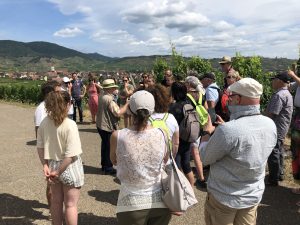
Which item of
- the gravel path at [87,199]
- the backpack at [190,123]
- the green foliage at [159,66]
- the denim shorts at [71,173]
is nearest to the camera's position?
the denim shorts at [71,173]

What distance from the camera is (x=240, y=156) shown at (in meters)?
2.60

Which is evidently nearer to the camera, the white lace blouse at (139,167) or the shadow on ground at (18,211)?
the white lace blouse at (139,167)

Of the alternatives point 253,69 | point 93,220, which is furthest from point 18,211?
point 253,69

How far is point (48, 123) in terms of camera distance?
353 cm

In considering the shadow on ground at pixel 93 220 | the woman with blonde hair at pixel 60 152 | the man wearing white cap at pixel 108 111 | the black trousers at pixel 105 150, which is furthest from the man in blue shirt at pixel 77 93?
the woman with blonde hair at pixel 60 152

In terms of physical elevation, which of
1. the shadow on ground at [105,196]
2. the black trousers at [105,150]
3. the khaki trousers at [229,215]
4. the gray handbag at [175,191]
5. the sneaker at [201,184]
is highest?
the gray handbag at [175,191]

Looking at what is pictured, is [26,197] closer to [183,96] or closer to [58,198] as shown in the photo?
[58,198]

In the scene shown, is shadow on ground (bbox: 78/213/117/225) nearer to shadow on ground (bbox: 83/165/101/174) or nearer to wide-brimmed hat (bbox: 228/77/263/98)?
shadow on ground (bbox: 83/165/101/174)

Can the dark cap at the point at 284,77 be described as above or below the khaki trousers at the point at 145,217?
above

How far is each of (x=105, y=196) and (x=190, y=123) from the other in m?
1.84

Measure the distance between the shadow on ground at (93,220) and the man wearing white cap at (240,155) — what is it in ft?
6.86

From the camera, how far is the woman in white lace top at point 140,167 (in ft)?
8.63

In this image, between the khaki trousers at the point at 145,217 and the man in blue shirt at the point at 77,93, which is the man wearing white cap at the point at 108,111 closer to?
the khaki trousers at the point at 145,217

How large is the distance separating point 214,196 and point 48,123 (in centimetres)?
182
